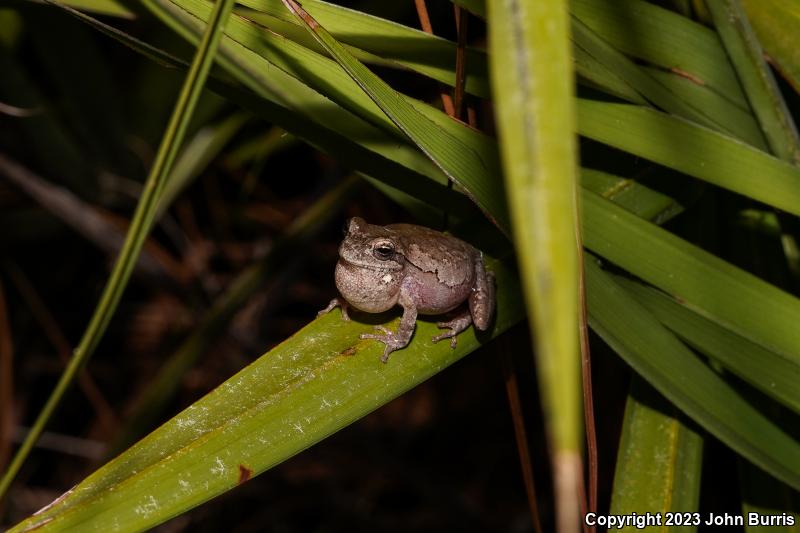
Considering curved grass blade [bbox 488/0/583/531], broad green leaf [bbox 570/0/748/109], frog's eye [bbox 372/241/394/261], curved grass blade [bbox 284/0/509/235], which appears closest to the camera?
curved grass blade [bbox 488/0/583/531]

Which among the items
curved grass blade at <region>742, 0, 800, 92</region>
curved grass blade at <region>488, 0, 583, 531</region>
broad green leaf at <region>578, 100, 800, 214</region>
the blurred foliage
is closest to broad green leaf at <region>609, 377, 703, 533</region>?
the blurred foliage

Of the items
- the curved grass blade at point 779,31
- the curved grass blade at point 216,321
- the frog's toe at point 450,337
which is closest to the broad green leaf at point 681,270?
the frog's toe at point 450,337

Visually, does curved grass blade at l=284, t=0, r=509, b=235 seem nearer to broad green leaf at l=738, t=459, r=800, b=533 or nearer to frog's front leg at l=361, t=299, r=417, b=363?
frog's front leg at l=361, t=299, r=417, b=363

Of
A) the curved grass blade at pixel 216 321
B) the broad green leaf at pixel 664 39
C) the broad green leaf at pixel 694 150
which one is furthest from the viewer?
the curved grass blade at pixel 216 321

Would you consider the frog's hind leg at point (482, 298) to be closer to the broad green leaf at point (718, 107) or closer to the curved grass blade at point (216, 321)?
the broad green leaf at point (718, 107)

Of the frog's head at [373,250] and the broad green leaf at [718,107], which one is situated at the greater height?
the broad green leaf at [718,107]

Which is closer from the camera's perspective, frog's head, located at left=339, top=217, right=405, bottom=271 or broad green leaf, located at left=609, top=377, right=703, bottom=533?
broad green leaf, located at left=609, top=377, right=703, bottom=533

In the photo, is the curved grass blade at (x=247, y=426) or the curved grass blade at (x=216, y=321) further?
the curved grass blade at (x=216, y=321)

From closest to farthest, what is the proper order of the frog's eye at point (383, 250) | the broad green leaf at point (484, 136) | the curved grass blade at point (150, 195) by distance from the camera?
the curved grass blade at point (150, 195), the broad green leaf at point (484, 136), the frog's eye at point (383, 250)
